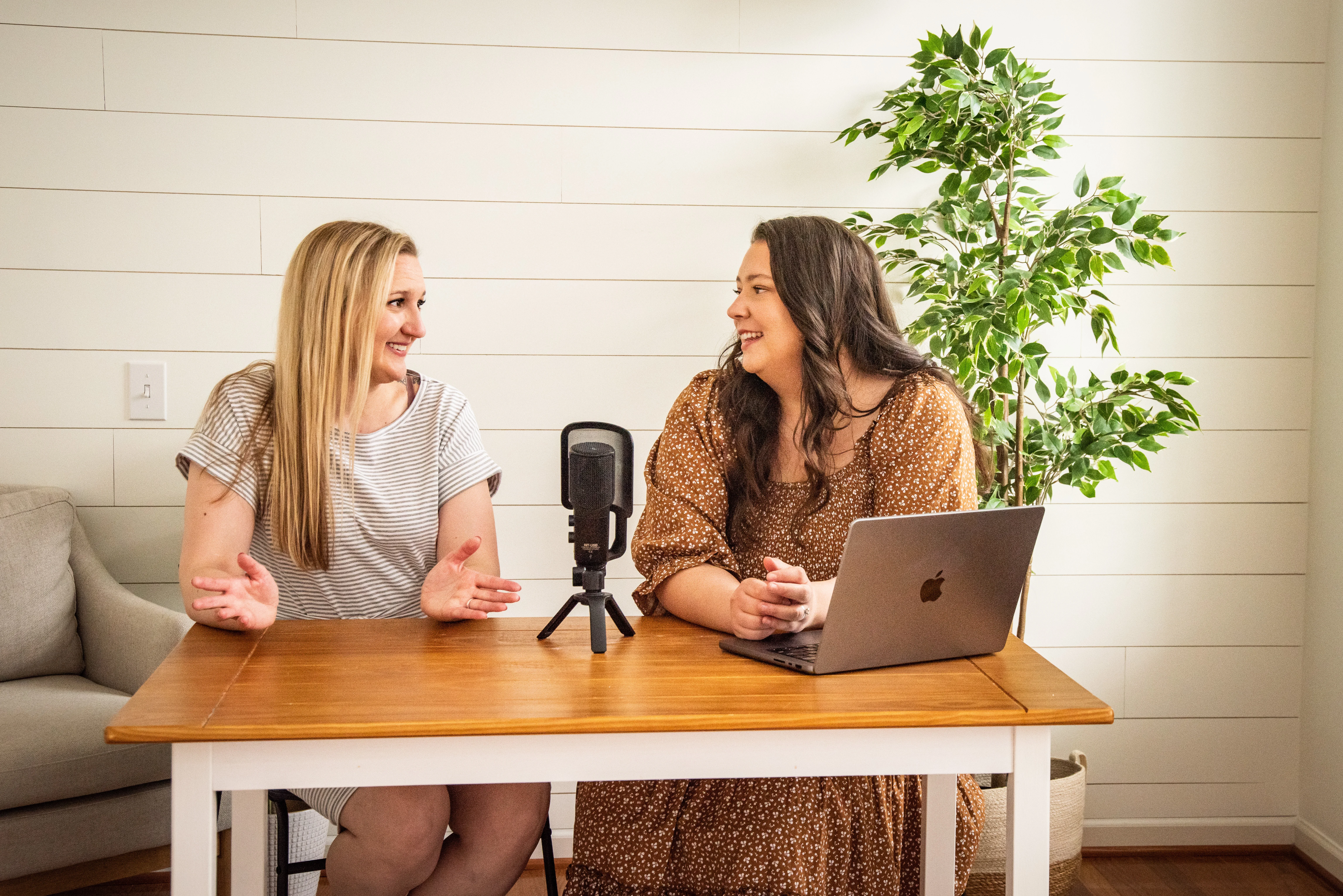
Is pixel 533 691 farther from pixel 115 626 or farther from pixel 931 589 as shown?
pixel 115 626

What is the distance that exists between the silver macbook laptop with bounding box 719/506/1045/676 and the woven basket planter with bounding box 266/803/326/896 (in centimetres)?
110

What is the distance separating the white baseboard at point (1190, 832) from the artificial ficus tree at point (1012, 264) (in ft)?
3.12

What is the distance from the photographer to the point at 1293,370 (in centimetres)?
258

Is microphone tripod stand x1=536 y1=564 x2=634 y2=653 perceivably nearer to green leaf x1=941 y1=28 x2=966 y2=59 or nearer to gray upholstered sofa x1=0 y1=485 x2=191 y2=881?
gray upholstered sofa x1=0 y1=485 x2=191 y2=881

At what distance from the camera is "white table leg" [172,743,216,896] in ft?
3.50

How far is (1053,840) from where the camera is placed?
84.4 inches

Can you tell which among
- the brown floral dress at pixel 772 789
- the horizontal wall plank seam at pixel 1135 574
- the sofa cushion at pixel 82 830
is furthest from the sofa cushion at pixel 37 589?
the horizontal wall plank seam at pixel 1135 574

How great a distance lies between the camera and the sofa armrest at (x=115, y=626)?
2.12m

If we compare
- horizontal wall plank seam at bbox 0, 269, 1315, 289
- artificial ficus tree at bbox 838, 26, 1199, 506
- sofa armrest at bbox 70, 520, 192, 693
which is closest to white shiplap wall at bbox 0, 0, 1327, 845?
horizontal wall plank seam at bbox 0, 269, 1315, 289

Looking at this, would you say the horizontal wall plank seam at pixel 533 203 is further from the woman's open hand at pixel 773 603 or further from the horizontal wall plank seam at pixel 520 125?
the woman's open hand at pixel 773 603

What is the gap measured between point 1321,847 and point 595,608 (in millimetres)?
2133

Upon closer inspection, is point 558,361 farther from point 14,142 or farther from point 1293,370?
point 1293,370

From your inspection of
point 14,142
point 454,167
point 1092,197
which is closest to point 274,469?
point 454,167

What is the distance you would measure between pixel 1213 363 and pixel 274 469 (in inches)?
85.4
